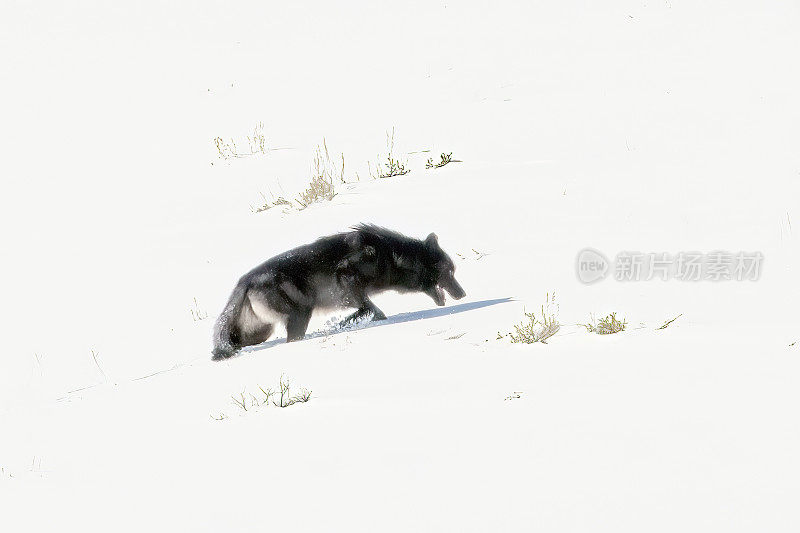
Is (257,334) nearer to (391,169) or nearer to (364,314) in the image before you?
(364,314)

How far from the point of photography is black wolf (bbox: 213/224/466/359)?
763cm

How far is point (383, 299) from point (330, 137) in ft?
19.6

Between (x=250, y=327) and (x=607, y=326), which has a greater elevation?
(x=607, y=326)

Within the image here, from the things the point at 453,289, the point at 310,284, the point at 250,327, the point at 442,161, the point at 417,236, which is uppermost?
the point at 442,161

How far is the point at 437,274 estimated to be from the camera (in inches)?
336

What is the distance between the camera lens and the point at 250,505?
3674 millimetres

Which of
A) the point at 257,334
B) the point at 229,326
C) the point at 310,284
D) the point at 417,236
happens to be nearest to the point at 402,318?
the point at 310,284

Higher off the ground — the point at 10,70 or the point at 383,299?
the point at 10,70

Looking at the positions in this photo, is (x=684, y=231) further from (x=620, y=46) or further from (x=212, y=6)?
(x=212, y=6)

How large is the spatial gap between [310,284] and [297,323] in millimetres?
329

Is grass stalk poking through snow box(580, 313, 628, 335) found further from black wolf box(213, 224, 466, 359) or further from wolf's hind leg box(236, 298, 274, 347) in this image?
wolf's hind leg box(236, 298, 274, 347)

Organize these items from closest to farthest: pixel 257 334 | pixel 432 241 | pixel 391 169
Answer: pixel 257 334
pixel 432 241
pixel 391 169

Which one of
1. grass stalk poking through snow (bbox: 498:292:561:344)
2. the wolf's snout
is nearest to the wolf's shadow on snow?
the wolf's snout

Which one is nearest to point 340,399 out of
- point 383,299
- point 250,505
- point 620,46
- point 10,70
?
point 250,505
